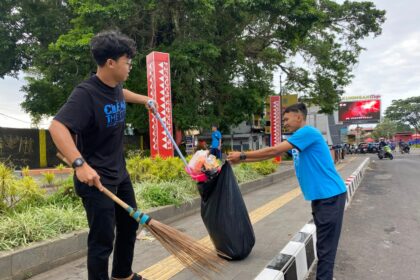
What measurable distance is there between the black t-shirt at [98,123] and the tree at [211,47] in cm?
981

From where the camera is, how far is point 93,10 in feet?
37.4

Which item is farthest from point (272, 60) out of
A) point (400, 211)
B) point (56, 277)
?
point (56, 277)

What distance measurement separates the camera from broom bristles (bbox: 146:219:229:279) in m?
2.49

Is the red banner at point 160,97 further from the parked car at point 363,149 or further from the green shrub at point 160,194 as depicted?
the parked car at point 363,149

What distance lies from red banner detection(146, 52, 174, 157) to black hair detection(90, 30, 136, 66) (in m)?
5.85

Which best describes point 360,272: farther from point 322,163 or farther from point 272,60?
point 272,60

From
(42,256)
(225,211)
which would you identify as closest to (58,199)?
(42,256)

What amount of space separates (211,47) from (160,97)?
4903 millimetres

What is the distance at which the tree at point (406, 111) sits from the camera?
68.3 meters

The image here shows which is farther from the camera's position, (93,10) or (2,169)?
(93,10)

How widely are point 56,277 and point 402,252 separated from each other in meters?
3.71

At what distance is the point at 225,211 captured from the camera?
339 cm

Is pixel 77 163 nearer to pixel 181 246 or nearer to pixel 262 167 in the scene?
pixel 181 246

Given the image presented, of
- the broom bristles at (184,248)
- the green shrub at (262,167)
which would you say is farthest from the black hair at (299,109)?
the green shrub at (262,167)
